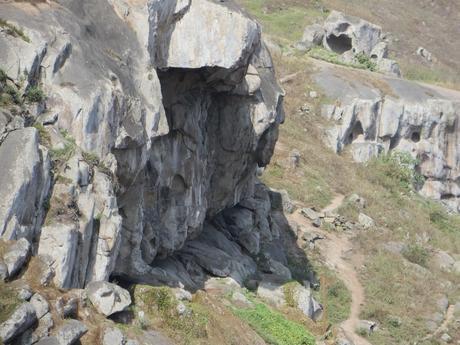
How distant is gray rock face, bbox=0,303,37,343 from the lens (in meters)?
11.2

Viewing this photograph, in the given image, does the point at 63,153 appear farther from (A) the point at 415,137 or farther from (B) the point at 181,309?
(A) the point at 415,137

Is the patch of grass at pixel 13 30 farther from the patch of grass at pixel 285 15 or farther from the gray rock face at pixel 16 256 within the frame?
the patch of grass at pixel 285 15

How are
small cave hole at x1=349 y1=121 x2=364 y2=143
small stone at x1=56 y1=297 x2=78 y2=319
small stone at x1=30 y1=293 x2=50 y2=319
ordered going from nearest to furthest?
small stone at x1=30 y1=293 x2=50 y2=319
small stone at x1=56 y1=297 x2=78 y2=319
small cave hole at x1=349 y1=121 x2=364 y2=143

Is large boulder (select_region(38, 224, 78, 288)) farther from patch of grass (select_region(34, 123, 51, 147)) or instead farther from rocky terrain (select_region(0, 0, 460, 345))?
patch of grass (select_region(34, 123, 51, 147))

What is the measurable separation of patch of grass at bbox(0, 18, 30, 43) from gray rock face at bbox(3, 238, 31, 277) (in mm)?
4844

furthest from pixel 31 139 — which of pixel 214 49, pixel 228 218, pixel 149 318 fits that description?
pixel 228 218

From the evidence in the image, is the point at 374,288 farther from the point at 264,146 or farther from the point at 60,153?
the point at 60,153

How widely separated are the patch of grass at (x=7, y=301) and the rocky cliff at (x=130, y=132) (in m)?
1.04

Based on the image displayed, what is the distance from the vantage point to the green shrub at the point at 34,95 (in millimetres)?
14547

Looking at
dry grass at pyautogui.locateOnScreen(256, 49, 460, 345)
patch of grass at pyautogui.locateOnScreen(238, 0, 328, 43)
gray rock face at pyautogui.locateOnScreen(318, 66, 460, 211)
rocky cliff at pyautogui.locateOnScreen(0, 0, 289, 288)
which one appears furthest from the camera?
patch of grass at pyautogui.locateOnScreen(238, 0, 328, 43)

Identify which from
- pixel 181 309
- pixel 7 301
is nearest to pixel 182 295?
pixel 181 309

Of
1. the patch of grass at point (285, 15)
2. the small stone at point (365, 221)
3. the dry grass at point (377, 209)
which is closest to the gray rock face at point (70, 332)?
the dry grass at point (377, 209)

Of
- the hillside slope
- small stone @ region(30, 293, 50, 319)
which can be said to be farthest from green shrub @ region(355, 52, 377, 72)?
small stone @ region(30, 293, 50, 319)

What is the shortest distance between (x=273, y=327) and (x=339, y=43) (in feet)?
143
